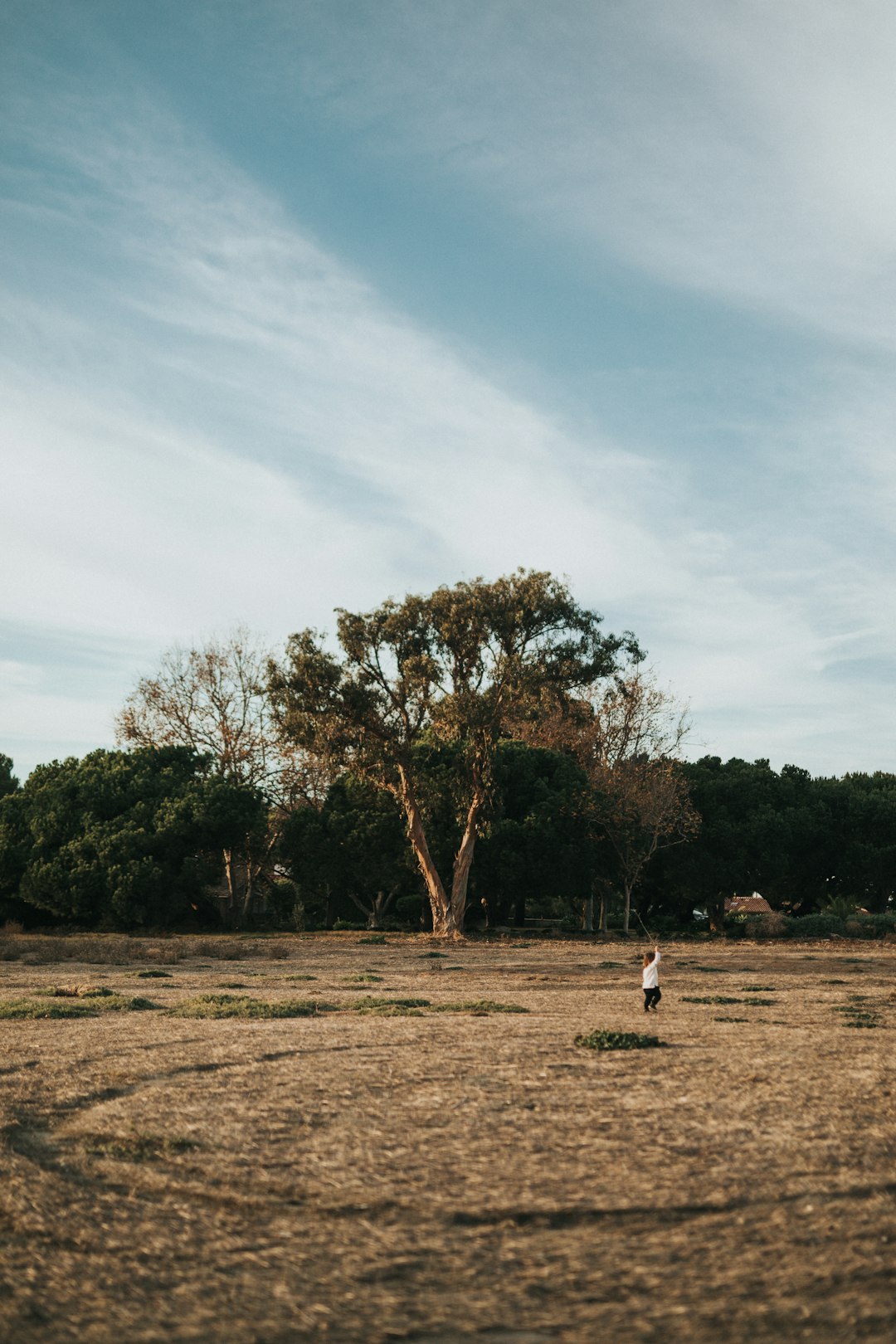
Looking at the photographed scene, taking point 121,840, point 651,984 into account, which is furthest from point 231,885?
point 651,984

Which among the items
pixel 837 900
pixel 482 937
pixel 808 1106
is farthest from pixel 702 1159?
pixel 837 900

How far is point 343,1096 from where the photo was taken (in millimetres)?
9898

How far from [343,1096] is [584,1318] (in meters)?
5.28

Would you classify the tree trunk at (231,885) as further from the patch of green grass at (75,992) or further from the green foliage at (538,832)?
the patch of green grass at (75,992)

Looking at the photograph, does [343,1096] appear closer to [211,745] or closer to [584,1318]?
[584,1318]

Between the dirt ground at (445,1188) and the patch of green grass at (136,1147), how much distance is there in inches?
1.2

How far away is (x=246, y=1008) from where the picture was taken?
17.9 metres

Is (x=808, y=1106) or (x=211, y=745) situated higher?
(x=211, y=745)

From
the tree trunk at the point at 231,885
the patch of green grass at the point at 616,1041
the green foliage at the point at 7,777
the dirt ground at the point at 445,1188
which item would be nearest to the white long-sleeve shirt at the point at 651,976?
the dirt ground at the point at 445,1188

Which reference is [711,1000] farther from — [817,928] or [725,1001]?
[817,928]

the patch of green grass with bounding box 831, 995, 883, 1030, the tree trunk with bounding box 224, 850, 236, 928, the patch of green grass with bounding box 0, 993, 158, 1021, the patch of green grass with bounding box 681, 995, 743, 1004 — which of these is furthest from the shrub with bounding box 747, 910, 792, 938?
the patch of green grass with bounding box 0, 993, 158, 1021

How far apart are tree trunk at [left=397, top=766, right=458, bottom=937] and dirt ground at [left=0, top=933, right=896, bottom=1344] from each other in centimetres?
3177

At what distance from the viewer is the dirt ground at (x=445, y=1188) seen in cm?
504

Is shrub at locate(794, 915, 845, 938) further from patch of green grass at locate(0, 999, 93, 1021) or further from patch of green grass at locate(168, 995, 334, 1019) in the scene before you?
patch of green grass at locate(0, 999, 93, 1021)
